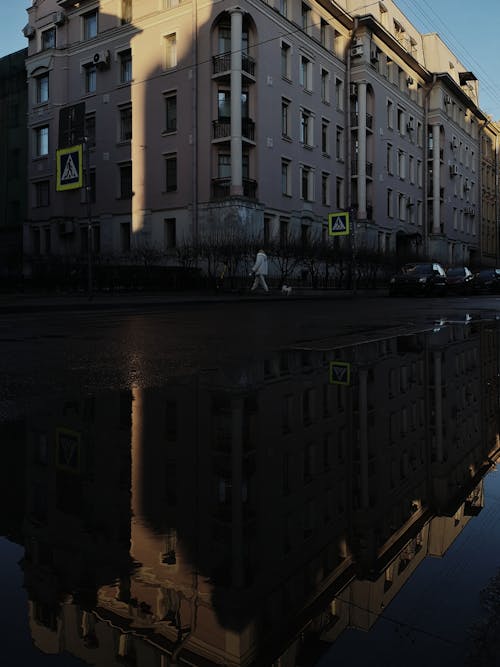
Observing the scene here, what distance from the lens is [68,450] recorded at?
11.0 feet

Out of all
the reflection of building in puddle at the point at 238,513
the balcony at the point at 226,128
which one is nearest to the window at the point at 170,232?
the balcony at the point at 226,128

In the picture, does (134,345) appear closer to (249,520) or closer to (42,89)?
(249,520)

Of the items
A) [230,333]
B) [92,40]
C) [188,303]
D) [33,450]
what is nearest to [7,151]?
[92,40]

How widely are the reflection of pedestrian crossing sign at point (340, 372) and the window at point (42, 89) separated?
43.5 m

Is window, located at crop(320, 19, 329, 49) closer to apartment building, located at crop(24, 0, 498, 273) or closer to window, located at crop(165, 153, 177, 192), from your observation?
apartment building, located at crop(24, 0, 498, 273)

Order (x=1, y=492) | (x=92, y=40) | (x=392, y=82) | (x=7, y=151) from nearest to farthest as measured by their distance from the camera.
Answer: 1. (x=1, y=492)
2. (x=92, y=40)
3. (x=7, y=151)
4. (x=392, y=82)

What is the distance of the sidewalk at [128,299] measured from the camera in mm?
17953

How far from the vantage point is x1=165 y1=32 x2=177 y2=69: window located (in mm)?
37531

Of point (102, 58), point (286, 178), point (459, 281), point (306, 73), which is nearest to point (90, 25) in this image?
point (102, 58)

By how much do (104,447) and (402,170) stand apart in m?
54.4

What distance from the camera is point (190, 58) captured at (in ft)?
119

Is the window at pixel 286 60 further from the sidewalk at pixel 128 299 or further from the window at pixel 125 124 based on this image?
the sidewalk at pixel 128 299

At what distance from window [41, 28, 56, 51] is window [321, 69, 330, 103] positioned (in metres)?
18.4

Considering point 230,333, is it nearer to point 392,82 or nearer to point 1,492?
point 1,492
